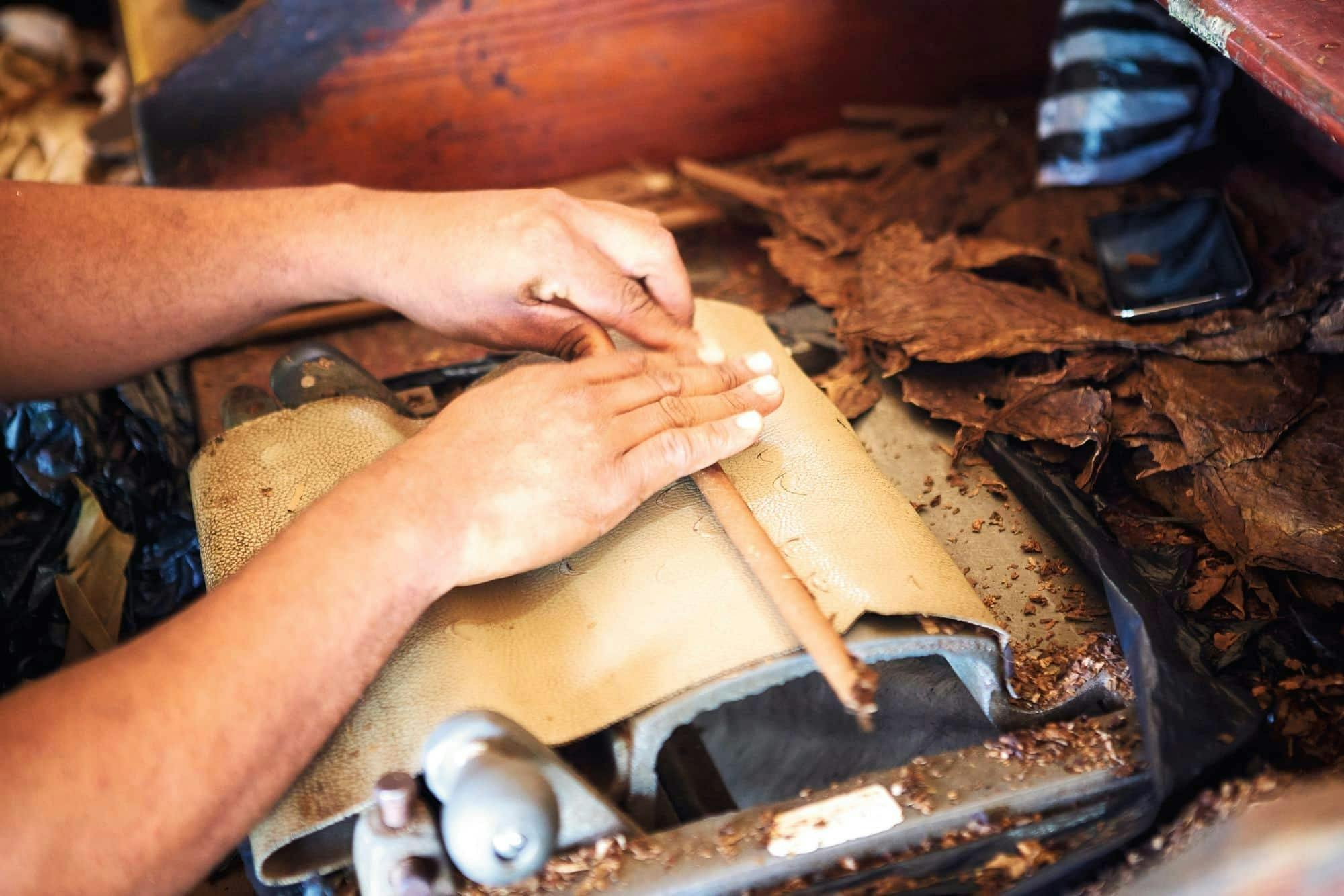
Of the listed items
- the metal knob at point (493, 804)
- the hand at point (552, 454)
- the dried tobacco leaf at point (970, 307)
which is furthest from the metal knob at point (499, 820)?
the dried tobacco leaf at point (970, 307)

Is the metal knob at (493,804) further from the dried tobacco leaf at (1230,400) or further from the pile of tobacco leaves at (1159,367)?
the dried tobacco leaf at (1230,400)

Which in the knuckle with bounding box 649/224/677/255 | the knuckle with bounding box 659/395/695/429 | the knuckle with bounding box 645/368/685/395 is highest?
the knuckle with bounding box 649/224/677/255

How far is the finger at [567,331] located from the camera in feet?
4.70

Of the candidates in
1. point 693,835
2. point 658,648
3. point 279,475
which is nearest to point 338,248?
point 279,475

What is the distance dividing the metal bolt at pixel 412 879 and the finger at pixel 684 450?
460mm

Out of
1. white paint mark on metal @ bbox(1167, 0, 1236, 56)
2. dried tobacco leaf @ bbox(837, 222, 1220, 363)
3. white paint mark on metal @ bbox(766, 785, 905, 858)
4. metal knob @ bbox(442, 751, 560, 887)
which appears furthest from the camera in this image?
dried tobacco leaf @ bbox(837, 222, 1220, 363)

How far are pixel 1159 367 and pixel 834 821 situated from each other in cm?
91

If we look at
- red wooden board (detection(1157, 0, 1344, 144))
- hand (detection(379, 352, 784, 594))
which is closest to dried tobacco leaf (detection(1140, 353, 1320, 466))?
red wooden board (detection(1157, 0, 1344, 144))

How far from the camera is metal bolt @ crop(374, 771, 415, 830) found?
1.01 metres

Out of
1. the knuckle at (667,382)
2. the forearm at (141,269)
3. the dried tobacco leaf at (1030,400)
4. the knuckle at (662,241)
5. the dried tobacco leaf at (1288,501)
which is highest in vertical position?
the forearm at (141,269)

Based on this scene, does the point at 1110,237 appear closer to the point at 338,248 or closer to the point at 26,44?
the point at 338,248

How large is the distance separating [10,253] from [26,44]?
229cm

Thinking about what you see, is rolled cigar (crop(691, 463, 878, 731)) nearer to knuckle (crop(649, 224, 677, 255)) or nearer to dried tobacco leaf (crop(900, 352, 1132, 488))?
knuckle (crop(649, 224, 677, 255))

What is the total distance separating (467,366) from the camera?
72.2 inches
